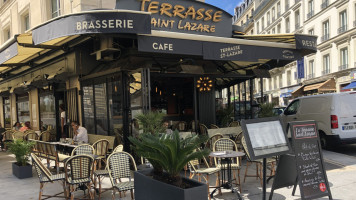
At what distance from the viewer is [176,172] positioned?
3684mm

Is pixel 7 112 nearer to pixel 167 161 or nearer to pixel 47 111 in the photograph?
pixel 47 111

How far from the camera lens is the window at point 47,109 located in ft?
42.0

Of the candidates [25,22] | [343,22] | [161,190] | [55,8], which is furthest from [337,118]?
[343,22]

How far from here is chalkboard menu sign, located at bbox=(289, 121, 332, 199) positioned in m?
4.68

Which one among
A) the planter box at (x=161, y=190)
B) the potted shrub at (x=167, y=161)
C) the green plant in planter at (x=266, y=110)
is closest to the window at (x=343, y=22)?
the green plant in planter at (x=266, y=110)

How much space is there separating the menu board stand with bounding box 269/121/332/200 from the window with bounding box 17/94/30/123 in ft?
46.0

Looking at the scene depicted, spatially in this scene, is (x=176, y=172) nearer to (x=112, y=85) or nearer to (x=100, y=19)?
(x=100, y=19)

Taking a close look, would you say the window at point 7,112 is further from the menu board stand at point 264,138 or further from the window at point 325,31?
the window at point 325,31

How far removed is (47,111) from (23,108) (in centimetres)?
386

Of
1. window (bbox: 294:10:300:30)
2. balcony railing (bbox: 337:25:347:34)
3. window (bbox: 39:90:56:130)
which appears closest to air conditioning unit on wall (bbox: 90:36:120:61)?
window (bbox: 39:90:56:130)

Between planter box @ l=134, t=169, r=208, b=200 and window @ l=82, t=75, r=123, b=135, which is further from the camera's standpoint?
window @ l=82, t=75, r=123, b=135

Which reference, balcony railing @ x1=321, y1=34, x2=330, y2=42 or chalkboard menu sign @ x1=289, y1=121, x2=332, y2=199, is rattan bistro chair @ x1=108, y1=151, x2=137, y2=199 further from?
balcony railing @ x1=321, y1=34, x2=330, y2=42

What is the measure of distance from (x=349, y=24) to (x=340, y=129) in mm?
21628

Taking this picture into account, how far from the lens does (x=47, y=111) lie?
1335 cm
